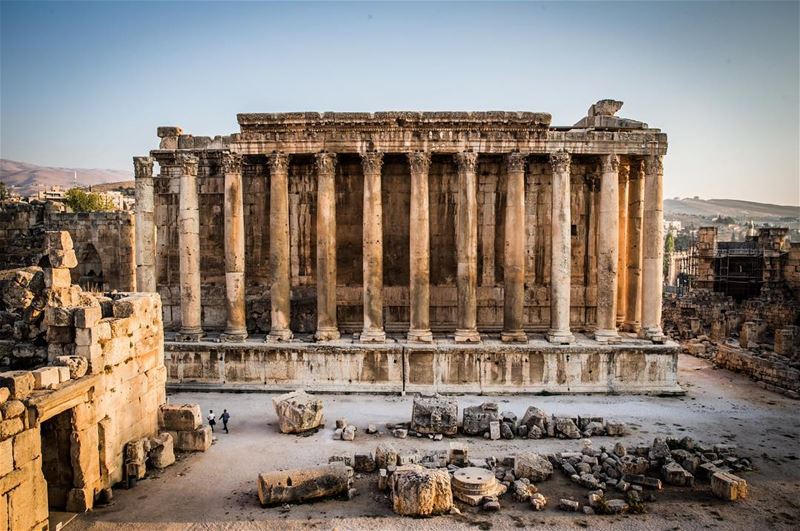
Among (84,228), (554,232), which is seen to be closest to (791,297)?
(554,232)

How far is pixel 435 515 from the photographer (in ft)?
40.1

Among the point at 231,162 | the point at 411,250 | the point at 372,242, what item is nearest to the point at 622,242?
the point at 411,250

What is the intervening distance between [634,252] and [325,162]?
13.3 m

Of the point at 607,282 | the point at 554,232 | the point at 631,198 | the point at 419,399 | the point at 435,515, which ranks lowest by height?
the point at 435,515

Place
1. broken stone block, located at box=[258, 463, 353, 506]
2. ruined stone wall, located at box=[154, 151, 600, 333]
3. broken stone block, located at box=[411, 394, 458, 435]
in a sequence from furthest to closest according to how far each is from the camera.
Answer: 1. ruined stone wall, located at box=[154, 151, 600, 333]
2. broken stone block, located at box=[411, 394, 458, 435]
3. broken stone block, located at box=[258, 463, 353, 506]

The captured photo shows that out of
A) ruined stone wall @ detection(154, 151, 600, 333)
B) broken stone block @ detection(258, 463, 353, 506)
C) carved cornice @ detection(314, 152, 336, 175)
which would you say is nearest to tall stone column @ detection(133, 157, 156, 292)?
ruined stone wall @ detection(154, 151, 600, 333)

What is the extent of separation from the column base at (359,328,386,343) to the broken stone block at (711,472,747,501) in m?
11.9

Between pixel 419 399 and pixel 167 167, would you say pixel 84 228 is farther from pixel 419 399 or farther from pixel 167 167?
pixel 419 399

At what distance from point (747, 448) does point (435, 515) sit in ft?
32.5

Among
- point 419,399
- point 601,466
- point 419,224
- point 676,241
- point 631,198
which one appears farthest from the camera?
point 676,241

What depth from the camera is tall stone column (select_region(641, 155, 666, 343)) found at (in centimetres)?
2198

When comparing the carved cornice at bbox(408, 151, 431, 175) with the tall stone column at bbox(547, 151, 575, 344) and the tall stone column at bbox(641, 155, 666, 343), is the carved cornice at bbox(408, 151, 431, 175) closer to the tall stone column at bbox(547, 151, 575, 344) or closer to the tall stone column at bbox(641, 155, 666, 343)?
the tall stone column at bbox(547, 151, 575, 344)

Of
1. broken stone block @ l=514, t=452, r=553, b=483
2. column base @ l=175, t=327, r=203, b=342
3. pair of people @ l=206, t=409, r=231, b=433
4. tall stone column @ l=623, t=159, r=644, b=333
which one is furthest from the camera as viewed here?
tall stone column @ l=623, t=159, r=644, b=333

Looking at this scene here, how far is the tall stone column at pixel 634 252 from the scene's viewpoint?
2334 centimetres
